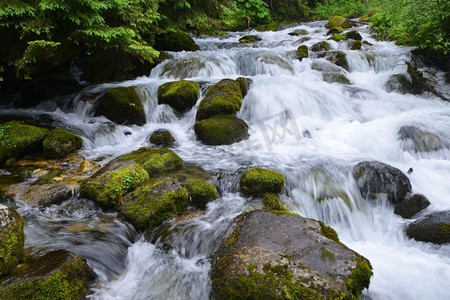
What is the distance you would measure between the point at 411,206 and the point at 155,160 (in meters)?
4.41

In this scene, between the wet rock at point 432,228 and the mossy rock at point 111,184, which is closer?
the wet rock at point 432,228

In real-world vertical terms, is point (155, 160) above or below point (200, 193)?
above

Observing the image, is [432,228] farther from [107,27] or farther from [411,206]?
[107,27]

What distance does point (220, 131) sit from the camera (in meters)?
7.30

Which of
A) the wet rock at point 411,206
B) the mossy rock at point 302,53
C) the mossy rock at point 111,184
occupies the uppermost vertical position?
the mossy rock at point 302,53

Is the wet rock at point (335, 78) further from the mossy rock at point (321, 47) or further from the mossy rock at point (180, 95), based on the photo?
the mossy rock at point (180, 95)

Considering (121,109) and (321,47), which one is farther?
(321,47)

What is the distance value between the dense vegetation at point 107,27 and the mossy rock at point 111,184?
2.75 meters

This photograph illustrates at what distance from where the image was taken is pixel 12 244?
2906 millimetres

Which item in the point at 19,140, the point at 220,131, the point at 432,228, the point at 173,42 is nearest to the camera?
Answer: the point at 432,228

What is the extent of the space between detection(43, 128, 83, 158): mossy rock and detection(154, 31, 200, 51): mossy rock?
22.3 ft

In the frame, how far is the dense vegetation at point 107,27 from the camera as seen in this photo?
5746mm

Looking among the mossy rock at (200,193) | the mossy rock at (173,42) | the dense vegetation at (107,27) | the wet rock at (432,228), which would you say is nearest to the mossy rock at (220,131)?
the dense vegetation at (107,27)

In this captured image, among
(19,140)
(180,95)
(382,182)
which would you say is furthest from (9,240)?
(180,95)
